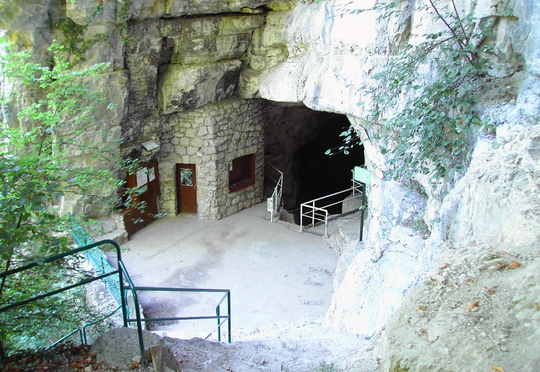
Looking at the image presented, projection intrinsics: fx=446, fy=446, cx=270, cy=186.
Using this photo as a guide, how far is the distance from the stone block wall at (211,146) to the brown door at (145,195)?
0.76ft

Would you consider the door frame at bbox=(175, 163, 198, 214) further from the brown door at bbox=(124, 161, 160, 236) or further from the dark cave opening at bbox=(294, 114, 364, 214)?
the dark cave opening at bbox=(294, 114, 364, 214)

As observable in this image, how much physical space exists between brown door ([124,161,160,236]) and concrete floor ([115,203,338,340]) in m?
0.22

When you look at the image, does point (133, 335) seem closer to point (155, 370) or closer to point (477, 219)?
point (155, 370)

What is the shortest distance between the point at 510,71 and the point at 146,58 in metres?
6.42

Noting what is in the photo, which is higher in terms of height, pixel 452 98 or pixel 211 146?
pixel 452 98

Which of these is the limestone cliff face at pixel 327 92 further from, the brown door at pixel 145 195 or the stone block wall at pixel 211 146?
the brown door at pixel 145 195

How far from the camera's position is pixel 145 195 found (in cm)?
961

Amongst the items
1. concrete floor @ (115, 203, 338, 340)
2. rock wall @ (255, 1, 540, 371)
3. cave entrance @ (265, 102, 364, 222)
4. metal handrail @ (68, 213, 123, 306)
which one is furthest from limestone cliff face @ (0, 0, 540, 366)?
metal handrail @ (68, 213, 123, 306)

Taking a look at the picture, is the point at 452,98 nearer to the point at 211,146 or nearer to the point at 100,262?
the point at 100,262

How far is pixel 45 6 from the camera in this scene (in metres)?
7.13

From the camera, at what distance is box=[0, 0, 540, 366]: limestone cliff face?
3516mm

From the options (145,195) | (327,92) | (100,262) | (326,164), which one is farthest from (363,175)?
(326,164)

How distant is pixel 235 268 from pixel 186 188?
273 centimetres

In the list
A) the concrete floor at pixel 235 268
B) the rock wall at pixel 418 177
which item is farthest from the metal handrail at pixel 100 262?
the rock wall at pixel 418 177
